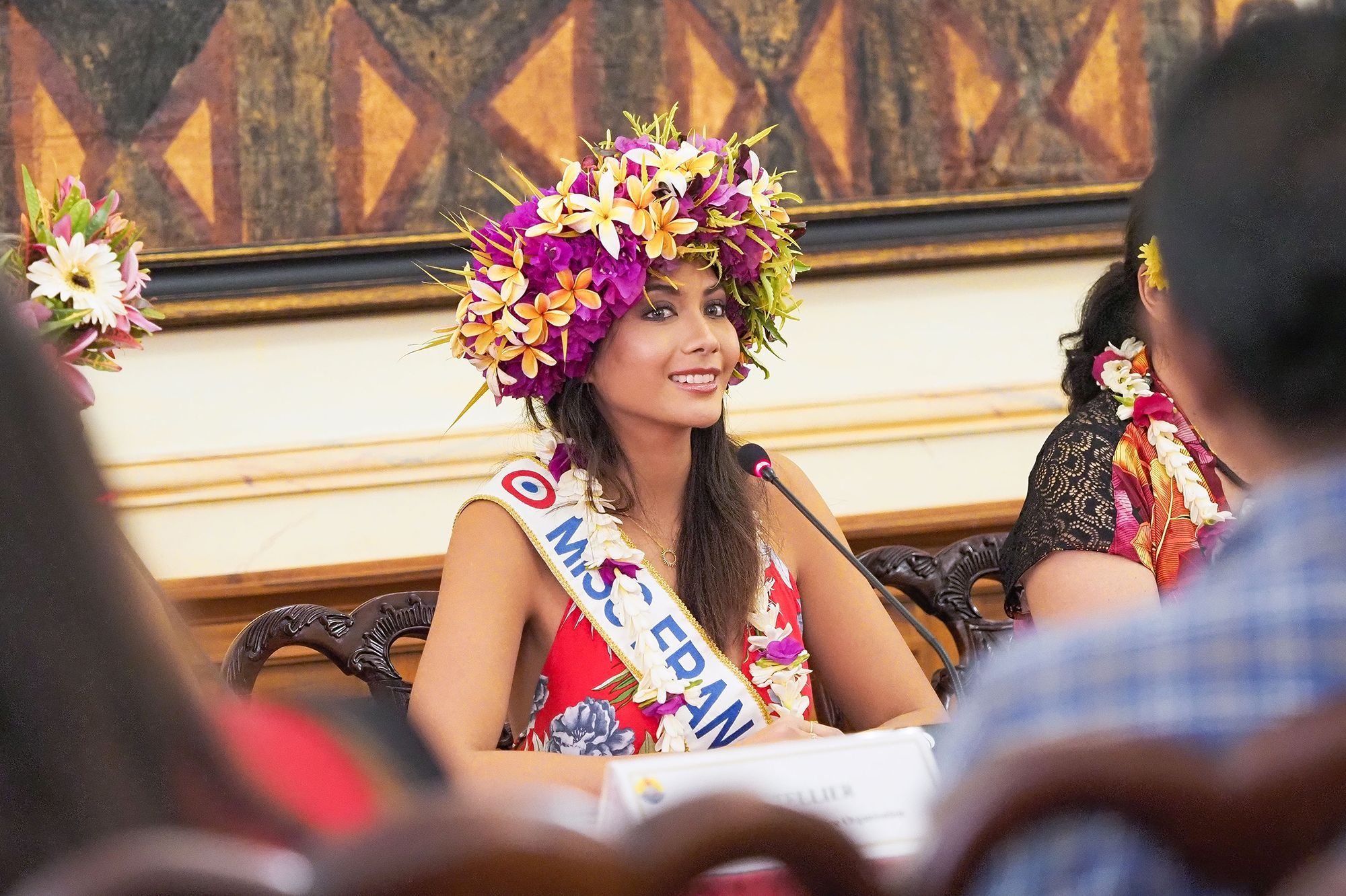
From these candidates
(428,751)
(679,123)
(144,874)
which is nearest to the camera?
(144,874)

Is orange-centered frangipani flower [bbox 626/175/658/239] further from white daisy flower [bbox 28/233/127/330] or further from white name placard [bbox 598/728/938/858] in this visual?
white name placard [bbox 598/728/938/858]

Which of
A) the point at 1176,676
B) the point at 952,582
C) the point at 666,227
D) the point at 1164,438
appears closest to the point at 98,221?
the point at 666,227

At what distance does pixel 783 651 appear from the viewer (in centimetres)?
190

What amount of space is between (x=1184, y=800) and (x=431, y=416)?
7.09ft

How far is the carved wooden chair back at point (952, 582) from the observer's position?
2113mm

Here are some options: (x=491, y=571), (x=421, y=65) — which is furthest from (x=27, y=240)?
(x=421, y=65)

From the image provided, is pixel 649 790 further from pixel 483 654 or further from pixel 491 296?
pixel 491 296

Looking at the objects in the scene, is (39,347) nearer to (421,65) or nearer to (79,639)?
(79,639)

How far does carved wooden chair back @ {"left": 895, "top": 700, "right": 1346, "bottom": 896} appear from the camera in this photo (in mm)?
510

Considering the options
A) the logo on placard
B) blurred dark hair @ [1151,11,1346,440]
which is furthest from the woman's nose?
blurred dark hair @ [1151,11,1346,440]

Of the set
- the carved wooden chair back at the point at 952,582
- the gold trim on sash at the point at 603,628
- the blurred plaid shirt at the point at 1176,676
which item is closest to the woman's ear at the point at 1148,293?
the carved wooden chair back at the point at 952,582

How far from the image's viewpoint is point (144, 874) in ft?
1.53

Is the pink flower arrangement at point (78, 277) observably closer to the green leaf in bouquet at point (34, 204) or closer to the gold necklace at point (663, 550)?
the green leaf in bouquet at point (34, 204)

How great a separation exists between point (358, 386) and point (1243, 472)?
2012mm
